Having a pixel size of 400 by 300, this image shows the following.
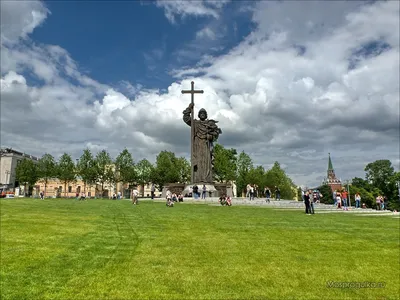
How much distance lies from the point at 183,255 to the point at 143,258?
4.06ft

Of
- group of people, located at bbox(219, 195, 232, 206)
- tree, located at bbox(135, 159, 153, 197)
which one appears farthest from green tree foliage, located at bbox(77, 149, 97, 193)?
group of people, located at bbox(219, 195, 232, 206)

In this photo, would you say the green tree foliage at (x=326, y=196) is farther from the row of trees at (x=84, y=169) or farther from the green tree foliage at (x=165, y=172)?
the row of trees at (x=84, y=169)

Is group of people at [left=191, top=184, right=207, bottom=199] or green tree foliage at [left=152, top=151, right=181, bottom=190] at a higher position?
green tree foliage at [left=152, top=151, right=181, bottom=190]

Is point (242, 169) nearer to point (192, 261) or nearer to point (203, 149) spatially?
point (203, 149)

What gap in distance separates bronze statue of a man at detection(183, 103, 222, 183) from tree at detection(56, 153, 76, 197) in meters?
41.8

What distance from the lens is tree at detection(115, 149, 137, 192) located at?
77512 mm

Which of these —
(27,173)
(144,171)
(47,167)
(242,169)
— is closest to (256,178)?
(242,169)

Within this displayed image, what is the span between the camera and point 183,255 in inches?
→ 415

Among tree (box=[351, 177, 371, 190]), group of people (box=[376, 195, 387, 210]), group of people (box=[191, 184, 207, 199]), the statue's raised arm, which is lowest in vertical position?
group of people (box=[376, 195, 387, 210])

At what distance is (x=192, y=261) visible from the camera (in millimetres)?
9938

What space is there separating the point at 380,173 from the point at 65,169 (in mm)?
82736

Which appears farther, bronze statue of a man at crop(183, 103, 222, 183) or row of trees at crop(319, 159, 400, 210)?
row of trees at crop(319, 159, 400, 210)

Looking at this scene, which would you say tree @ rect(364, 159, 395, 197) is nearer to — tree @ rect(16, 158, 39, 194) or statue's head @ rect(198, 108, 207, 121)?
statue's head @ rect(198, 108, 207, 121)

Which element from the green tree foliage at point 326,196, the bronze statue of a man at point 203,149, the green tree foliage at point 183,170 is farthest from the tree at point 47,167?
the green tree foliage at point 326,196
